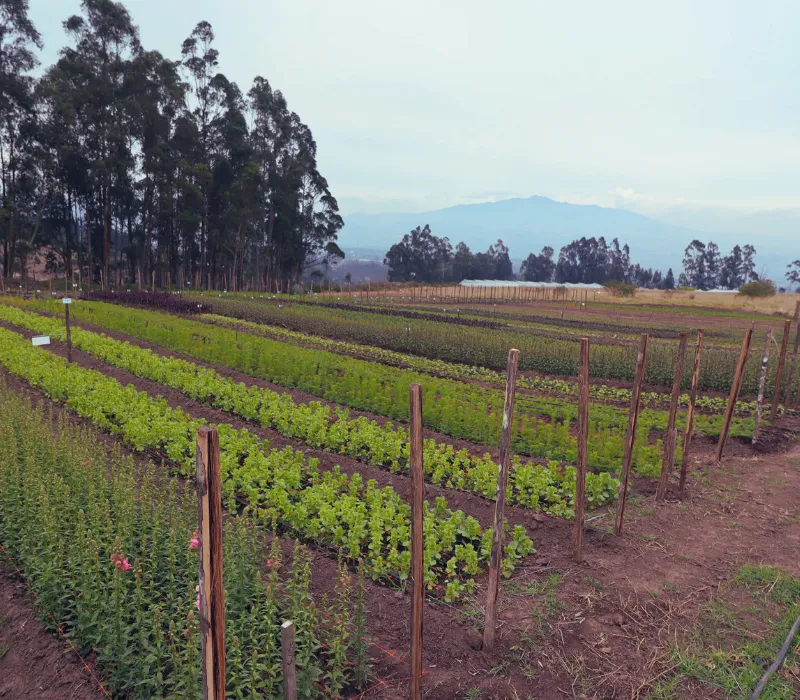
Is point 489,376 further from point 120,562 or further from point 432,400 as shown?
point 120,562

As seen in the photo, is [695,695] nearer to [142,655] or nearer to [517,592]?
[517,592]

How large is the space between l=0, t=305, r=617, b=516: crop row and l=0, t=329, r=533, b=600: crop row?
2.64 ft

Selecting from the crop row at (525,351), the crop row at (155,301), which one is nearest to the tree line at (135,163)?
the crop row at (155,301)

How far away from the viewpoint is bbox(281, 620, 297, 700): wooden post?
2920 mm

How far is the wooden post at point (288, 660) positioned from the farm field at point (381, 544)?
1.15 ft

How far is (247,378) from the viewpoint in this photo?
13117 millimetres

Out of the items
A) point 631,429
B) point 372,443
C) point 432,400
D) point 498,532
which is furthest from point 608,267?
point 498,532

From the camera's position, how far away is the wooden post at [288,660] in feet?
9.58

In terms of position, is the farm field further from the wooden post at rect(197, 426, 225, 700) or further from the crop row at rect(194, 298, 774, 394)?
the crop row at rect(194, 298, 774, 394)

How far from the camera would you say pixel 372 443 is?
27.2 ft

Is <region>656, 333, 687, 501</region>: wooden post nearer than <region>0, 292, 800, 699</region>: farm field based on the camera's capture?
No

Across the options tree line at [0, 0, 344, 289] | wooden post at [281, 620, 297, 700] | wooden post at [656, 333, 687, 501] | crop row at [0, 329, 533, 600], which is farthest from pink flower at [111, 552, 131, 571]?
tree line at [0, 0, 344, 289]

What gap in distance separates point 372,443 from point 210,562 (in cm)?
578

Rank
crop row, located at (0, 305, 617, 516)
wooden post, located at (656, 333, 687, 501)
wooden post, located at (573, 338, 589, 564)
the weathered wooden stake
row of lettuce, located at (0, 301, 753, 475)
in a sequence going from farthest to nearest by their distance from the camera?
row of lettuce, located at (0, 301, 753, 475) < crop row, located at (0, 305, 617, 516) < wooden post, located at (656, 333, 687, 501) < wooden post, located at (573, 338, 589, 564) < the weathered wooden stake
